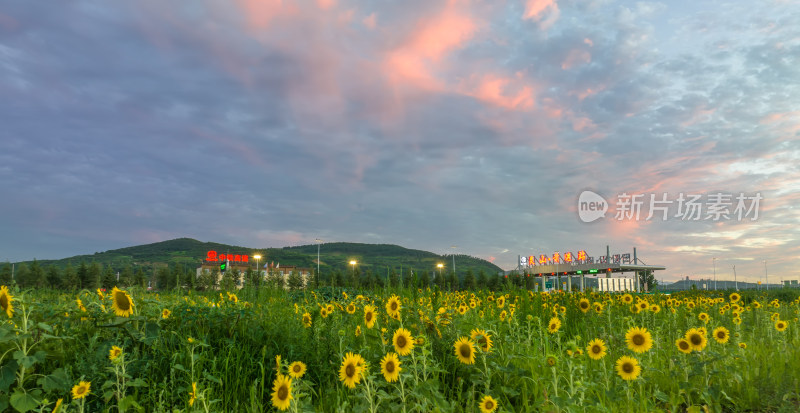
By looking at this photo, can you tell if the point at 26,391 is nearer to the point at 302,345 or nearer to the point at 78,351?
the point at 78,351

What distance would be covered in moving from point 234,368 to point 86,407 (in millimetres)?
1169

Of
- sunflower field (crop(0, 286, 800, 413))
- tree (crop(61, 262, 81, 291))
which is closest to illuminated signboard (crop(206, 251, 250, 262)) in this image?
tree (crop(61, 262, 81, 291))

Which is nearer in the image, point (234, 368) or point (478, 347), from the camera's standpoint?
point (478, 347)

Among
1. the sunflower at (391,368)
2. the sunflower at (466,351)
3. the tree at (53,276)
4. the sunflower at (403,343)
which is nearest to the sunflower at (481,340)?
the sunflower at (466,351)

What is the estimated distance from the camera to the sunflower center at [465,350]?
3.36 m

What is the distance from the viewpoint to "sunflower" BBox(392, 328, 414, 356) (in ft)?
10.3

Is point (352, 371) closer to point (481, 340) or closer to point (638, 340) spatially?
point (481, 340)

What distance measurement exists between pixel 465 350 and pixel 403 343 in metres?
0.48

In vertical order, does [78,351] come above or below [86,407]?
above

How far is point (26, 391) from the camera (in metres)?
3.53

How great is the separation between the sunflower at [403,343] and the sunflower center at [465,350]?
0.40 meters

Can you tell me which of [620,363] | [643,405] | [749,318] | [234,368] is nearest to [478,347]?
[620,363]

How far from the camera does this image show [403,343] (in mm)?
3230

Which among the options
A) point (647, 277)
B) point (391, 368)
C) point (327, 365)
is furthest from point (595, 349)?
point (647, 277)
